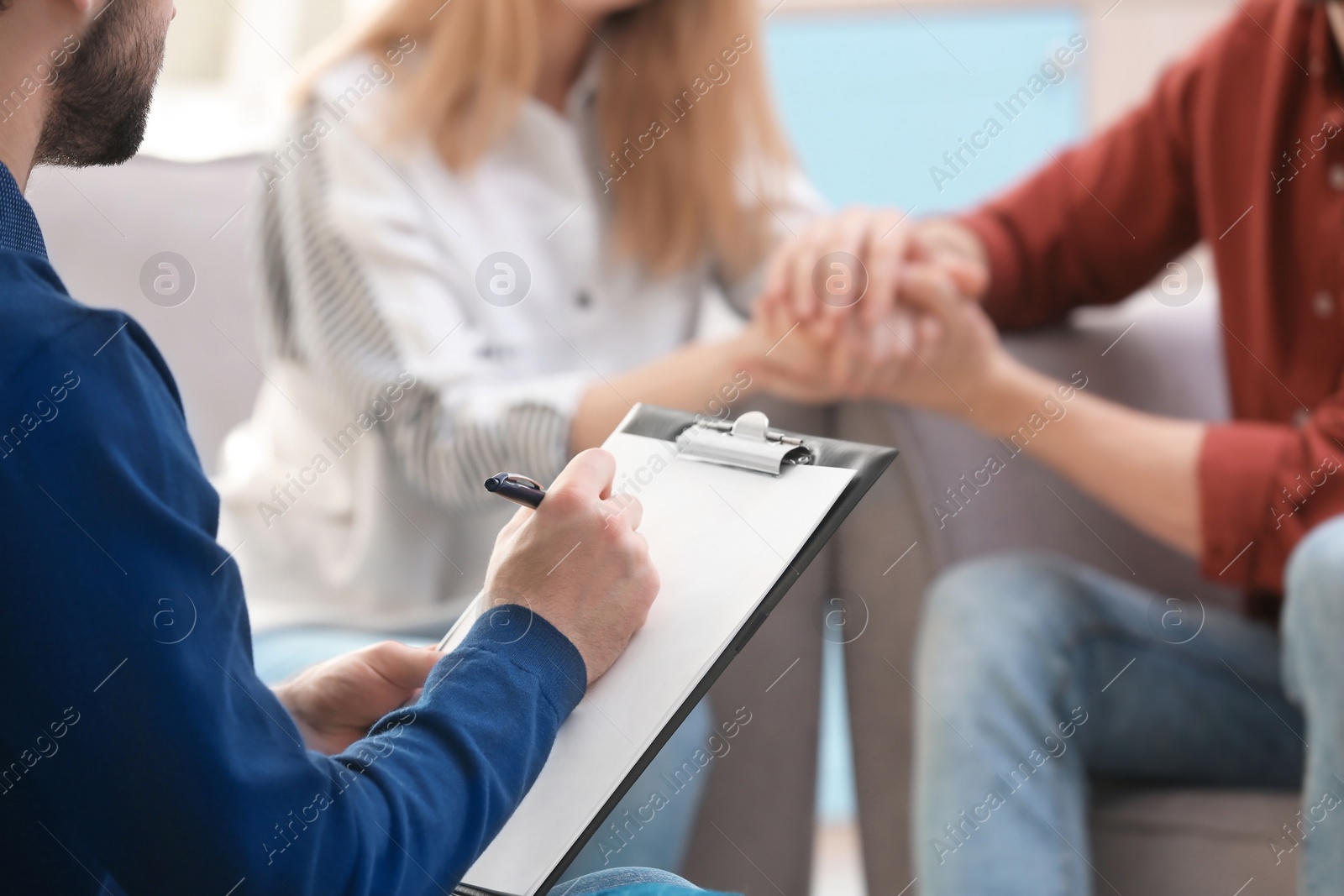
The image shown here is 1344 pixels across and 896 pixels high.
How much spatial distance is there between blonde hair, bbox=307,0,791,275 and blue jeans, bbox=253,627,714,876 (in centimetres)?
42

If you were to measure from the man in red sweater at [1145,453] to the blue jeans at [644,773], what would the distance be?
0.17 m

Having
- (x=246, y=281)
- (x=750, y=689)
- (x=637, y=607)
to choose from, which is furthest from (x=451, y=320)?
(x=637, y=607)

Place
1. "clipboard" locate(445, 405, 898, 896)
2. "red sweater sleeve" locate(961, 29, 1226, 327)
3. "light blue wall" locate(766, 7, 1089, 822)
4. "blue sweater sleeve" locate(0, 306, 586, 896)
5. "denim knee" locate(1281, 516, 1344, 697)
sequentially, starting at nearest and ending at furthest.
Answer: "blue sweater sleeve" locate(0, 306, 586, 896) < "clipboard" locate(445, 405, 898, 896) < "denim knee" locate(1281, 516, 1344, 697) < "red sweater sleeve" locate(961, 29, 1226, 327) < "light blue wall" locate(766, 7, 1089, 822)

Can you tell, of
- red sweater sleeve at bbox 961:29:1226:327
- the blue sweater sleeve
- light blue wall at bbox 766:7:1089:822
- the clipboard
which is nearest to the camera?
the blue sweater sleeve

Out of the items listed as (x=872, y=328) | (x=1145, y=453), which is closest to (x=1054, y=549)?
(x=1145, y=453)

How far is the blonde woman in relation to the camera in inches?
35.6

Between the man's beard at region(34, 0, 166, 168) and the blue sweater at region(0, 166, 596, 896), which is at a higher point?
the man's beard at region(34, 0, 166, 168)

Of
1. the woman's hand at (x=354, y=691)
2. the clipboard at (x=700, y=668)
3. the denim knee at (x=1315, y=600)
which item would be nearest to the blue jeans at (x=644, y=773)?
the woman's hand at (x=354, y=691)

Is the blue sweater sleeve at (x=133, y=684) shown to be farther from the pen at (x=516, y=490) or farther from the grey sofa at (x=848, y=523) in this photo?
the grey sofa at (x=848, y=523)

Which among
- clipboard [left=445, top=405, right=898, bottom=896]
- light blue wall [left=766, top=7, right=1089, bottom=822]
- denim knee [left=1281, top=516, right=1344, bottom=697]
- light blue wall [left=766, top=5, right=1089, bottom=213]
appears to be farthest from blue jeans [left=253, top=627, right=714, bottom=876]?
light blue wall [left=766, top=5, right=1089, bottom=213]

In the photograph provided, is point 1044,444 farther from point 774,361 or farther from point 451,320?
point 451,320

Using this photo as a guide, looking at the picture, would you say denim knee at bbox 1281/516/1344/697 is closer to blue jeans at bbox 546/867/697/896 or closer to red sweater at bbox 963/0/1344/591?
red sweater at bbox 963/0/1344/591

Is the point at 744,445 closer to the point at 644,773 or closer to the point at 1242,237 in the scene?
the point at 644,773

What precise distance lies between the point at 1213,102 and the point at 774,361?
0.43m
